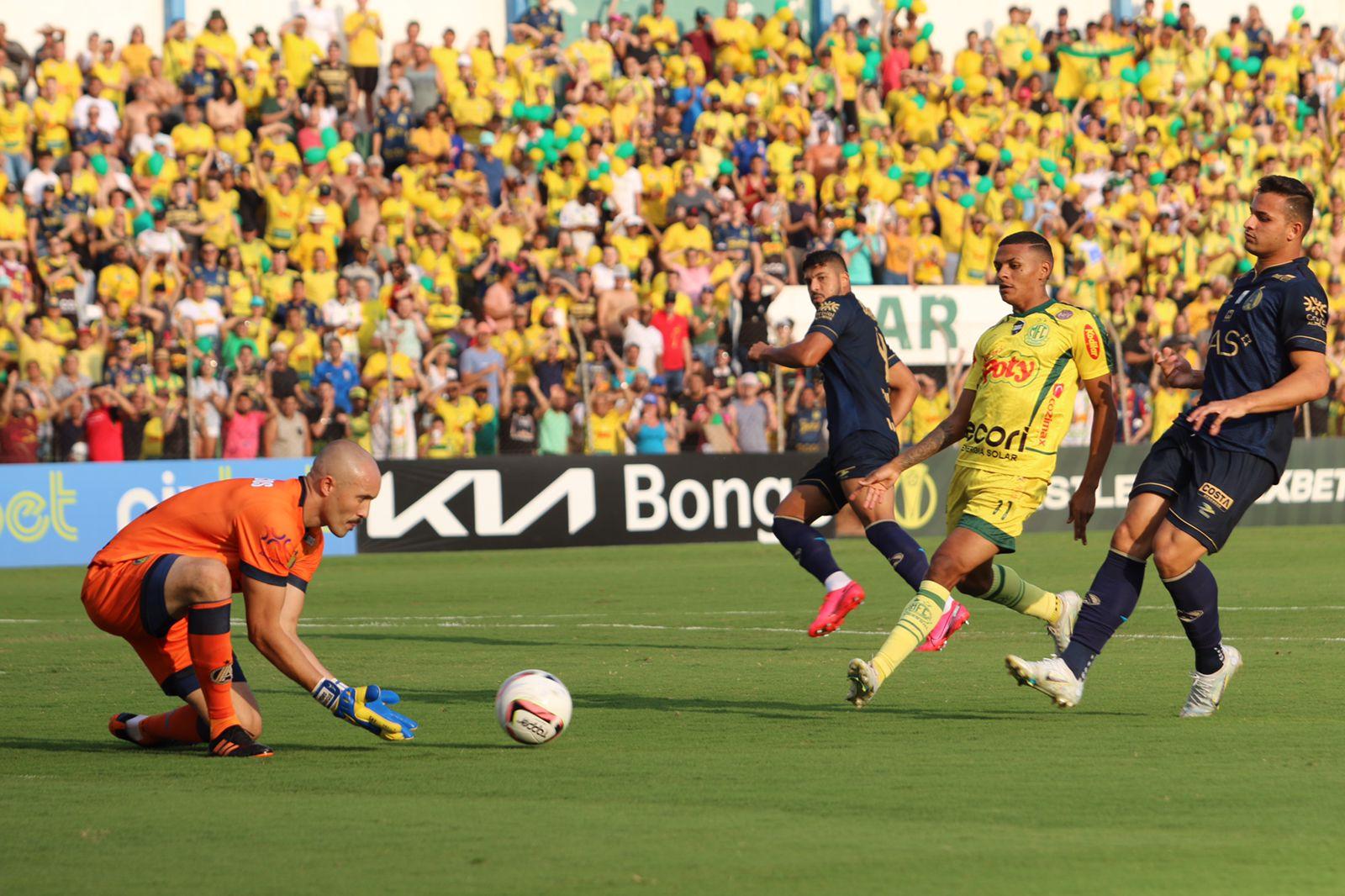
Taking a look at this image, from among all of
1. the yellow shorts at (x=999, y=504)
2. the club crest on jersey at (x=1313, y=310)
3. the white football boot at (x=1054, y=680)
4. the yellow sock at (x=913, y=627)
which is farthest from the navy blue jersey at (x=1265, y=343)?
the yellow sock at (x=913, y=627)

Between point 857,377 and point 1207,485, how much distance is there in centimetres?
374

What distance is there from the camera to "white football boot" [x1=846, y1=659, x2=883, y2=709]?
815 centimetres

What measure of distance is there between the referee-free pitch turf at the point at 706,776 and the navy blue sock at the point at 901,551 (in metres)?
0.49

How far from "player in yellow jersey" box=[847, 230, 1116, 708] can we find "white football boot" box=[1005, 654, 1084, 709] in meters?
0.61

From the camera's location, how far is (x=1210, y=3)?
34.2m

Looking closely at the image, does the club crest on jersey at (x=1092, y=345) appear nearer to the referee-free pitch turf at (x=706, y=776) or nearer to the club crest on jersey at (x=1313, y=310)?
the club crest on jersey at (x=1313, y=310)

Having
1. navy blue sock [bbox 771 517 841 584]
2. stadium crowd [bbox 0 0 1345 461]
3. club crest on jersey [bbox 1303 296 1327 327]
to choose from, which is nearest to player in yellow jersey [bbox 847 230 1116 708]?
club crest on jersey [bbox 1303 296 1327 327]

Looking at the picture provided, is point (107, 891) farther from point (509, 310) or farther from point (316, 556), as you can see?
point (509, 310)

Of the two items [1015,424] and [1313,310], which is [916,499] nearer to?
[1015,424]

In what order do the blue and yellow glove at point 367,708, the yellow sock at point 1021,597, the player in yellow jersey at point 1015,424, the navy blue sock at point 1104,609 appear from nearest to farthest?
1. the blue and yellow glove at point 367,708
2. the navy blue sock at point 1104,609
3. the player in yellow jersey at point 1015,424
4. the yellow sock at point 1021,597

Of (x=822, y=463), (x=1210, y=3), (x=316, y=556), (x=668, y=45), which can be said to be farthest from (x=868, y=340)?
(x=1210, y=3)

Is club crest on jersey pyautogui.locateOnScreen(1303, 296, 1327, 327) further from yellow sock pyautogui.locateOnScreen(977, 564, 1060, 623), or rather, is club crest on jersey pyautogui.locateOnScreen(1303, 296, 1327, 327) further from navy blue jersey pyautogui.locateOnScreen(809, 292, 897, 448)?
navy blue jersey pyautogui.locateOnScreen(809, 292, 897, 448)

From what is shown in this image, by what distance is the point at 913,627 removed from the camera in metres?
8.54

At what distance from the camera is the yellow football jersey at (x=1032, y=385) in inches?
348
